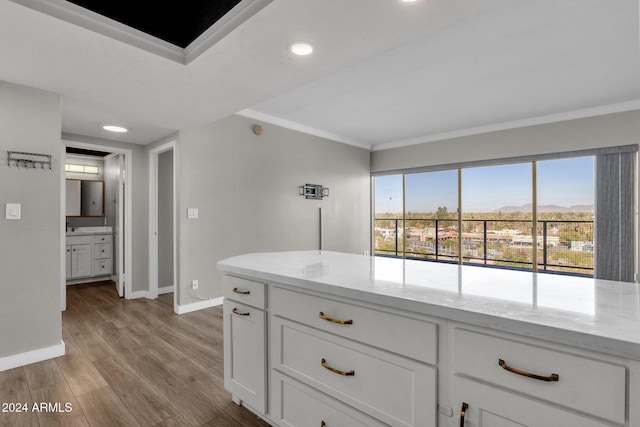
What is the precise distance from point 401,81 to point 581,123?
292 cm

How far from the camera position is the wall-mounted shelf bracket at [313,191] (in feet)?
17.2

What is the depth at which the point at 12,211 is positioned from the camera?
8.18 feet

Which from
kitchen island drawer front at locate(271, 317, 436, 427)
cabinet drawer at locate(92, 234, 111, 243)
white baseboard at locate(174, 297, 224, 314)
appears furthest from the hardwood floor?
cabinet drawer at locate(92, 234, 111, 243)

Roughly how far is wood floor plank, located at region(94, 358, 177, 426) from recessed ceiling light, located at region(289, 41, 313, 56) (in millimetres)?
2309

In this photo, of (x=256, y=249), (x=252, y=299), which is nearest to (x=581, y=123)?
(x=256, y=249)

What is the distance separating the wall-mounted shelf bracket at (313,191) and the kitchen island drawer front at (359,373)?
12.3 feet

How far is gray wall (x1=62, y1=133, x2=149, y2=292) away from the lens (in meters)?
4.53

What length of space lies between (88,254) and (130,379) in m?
3.96

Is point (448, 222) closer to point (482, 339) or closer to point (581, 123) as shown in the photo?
point (581, 123)

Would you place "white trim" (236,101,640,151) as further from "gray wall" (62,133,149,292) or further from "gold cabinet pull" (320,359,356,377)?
"gold cabinet pull" (320,359,356,377)

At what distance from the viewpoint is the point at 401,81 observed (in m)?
3.42

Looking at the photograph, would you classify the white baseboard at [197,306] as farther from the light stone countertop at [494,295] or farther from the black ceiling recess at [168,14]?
the black ceiling recess at [168,14]

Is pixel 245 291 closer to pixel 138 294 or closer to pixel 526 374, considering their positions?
pixel 526 374

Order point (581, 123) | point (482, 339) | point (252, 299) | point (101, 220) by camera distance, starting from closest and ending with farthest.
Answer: point (482, 339) → point (252, 299) → point (581, 123) → point (101, 220)
